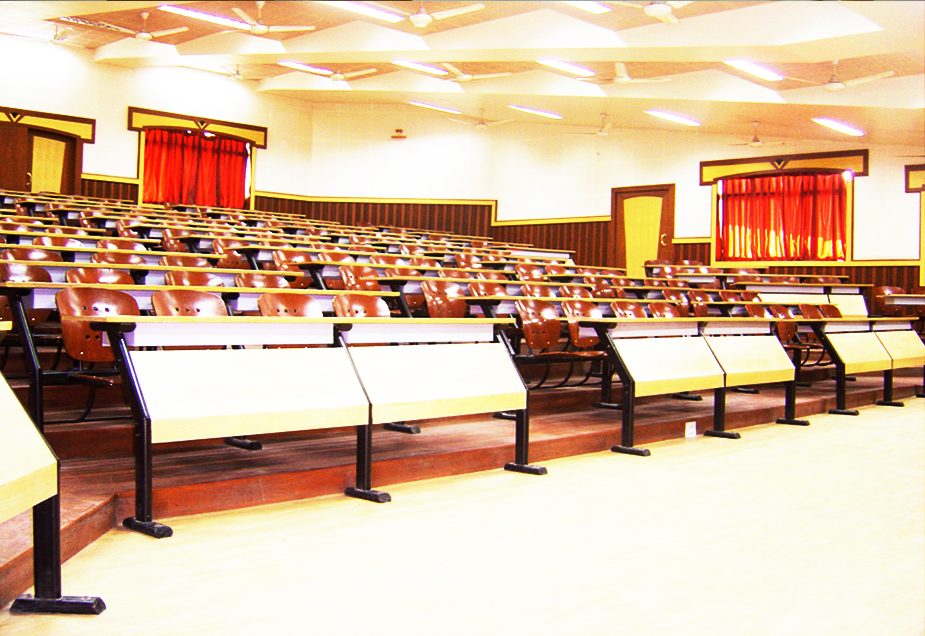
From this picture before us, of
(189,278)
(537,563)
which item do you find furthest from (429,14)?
(537,563)

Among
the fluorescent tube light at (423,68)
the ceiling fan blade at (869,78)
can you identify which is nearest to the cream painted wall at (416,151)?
the ceiling fan blade at (869,78)

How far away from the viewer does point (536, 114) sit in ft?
36.0

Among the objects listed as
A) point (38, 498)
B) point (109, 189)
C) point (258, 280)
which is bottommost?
point (38, 498)

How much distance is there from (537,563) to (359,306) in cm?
158

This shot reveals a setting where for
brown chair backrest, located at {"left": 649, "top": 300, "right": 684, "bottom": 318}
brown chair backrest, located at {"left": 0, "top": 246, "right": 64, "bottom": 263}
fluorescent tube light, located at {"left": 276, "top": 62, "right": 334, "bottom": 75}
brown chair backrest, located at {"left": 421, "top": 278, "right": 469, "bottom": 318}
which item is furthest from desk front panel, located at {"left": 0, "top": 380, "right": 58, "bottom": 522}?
fluorescent tube light, located at {"left": 276, "top": 62, "right": 334, "bottom": 75}

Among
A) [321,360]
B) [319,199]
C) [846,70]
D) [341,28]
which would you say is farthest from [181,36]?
[321,360]

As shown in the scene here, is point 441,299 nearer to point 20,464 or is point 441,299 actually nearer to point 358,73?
point 20,464

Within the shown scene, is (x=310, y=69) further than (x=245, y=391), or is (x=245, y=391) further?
(x=310, y=69)

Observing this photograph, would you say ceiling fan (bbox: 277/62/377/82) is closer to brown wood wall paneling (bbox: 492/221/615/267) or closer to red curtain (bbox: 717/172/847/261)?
brown wood wall paneling (bbox: 492/221/615/267)

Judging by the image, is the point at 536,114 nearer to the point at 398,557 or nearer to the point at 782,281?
the point at 782,281

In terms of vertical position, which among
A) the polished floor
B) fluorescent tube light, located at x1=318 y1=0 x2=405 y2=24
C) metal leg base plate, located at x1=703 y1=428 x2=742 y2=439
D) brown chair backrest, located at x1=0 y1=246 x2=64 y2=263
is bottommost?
the polished floor

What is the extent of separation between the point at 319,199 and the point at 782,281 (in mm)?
7120

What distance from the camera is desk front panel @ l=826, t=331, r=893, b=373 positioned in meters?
4.74

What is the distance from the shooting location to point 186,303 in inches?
110
